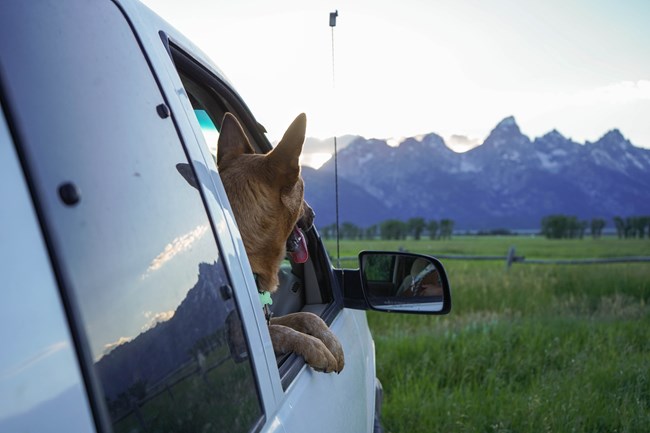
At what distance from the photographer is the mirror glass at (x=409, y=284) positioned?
2494 mm

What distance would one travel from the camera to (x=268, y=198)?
74.9 inches

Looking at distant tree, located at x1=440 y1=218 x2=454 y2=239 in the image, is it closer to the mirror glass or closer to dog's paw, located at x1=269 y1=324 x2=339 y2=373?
the mirror glass

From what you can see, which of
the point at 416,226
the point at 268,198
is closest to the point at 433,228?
the point at 416,226

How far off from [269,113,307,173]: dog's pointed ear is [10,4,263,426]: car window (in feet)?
1.99

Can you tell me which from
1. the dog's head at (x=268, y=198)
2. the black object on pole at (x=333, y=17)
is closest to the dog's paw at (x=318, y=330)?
the dog's head at (x=268, y=198)

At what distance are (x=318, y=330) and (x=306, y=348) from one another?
0.21 m

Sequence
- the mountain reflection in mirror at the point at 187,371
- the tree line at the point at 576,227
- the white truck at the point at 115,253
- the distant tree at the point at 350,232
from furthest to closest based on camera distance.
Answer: the tree line at the point at 576,227 < the distant tree at the point at 350,232 < the mountain reflection in mirror at the point at 187,371 < the white truck at the point at 115,253

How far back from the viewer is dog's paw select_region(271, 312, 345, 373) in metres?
1.93

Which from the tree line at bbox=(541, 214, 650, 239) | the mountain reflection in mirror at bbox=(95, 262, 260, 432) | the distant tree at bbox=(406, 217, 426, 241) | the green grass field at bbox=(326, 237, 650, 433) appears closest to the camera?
the mountain reflection in mirror at bbox=(95, 262, 260, 432)

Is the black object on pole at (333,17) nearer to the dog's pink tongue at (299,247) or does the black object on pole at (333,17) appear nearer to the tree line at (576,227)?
the dog's pink tongue at (299,247)

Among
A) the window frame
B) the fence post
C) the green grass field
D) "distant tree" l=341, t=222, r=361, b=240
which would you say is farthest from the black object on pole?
"distant tree" l=341, t=222, r=361, b=240

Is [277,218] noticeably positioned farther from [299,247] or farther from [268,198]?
[299,247]

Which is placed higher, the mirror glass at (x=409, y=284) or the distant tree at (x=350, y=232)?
the mirror glass at (x=409, y=284)

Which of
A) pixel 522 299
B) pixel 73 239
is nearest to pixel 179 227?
pixel 73 239
